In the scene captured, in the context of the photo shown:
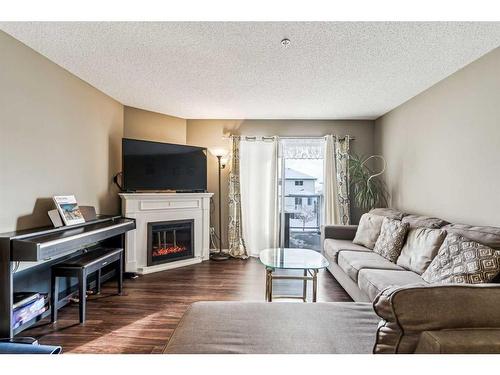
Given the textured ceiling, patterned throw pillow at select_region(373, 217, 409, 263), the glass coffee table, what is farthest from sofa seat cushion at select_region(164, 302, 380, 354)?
the textured ceiling

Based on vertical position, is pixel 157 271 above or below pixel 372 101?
below

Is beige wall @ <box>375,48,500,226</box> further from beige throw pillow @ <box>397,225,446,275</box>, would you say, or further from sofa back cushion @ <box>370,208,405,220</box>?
beige throw pillow @ <box>397,225,446,275</box>

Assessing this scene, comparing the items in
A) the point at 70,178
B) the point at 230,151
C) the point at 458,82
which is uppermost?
the point at 458,82

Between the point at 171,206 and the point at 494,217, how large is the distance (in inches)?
137

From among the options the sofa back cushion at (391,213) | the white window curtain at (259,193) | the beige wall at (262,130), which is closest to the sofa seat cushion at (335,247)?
the sofa back cushion at (391,213)

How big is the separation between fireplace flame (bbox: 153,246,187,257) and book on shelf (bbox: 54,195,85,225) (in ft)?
3.86

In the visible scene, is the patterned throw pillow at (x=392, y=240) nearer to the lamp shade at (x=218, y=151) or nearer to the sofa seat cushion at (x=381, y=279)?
the sofa seat cushion at (x=381, y=279)

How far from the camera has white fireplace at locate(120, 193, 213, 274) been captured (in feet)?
11.2

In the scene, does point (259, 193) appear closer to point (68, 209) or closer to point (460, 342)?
point (68, 209)

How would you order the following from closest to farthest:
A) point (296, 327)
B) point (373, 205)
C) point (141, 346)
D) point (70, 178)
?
point (296, 327) → point (141, 346) → point (70, 178) → point (373, 205)

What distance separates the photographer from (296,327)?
4.26 feet

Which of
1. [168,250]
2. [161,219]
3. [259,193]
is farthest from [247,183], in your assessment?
[168,250]
